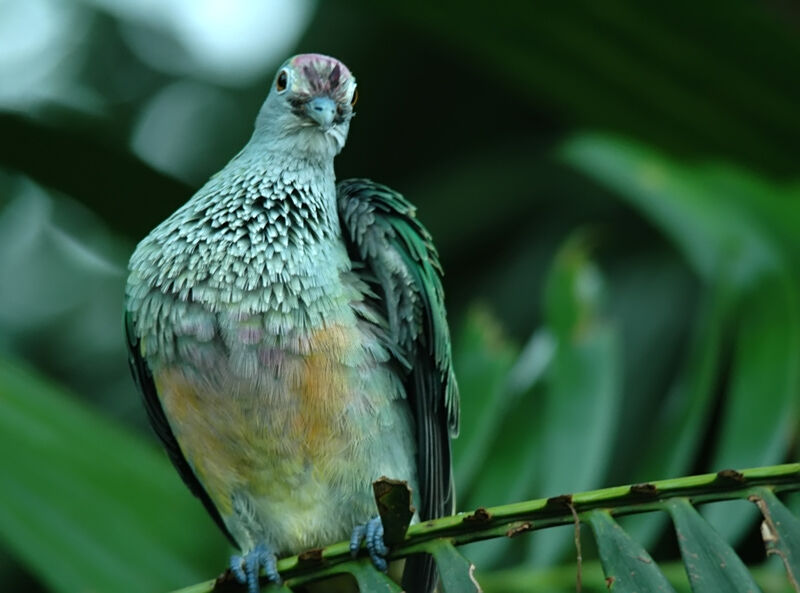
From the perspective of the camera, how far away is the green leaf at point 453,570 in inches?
73.2

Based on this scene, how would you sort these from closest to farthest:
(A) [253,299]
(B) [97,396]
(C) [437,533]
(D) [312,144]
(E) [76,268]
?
(C) [437,533]
(A) [253,299]
(D) [312,144]
(B) [97,396]
(E) [76,268]

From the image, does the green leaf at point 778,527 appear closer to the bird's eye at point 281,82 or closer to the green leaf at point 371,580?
the green leaf at point 371,580

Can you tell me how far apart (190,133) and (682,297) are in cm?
294

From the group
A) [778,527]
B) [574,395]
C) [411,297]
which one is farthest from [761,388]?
[778,527]

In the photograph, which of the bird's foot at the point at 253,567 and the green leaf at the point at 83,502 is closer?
the bird's foot at the point at 253,567

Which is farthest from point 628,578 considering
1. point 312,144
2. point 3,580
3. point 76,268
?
point 76,268

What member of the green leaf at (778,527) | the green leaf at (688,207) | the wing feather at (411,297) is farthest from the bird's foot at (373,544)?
the green leaf at (688,207)

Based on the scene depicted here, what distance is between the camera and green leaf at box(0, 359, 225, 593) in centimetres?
292

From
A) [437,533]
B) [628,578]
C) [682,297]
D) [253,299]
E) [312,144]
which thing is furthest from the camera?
[682,297]

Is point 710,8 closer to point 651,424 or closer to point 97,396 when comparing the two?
point 651,424

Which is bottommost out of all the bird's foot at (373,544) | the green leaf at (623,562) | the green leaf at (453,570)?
the bird's foot at (373,544)

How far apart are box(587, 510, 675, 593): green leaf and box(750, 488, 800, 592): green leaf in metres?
0.18

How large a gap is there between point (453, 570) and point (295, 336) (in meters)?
0.79

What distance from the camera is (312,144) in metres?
2.71
